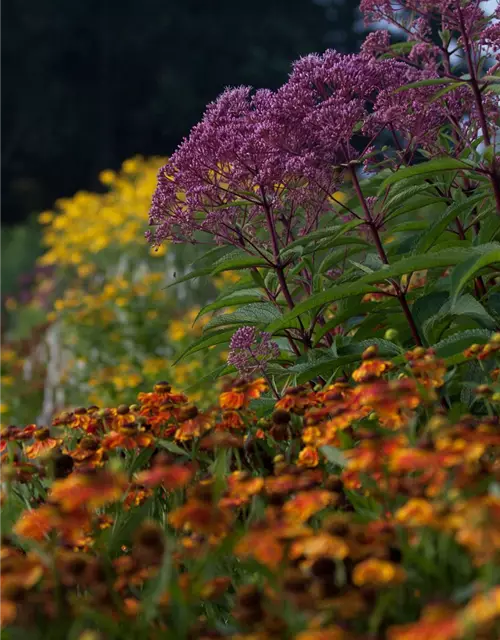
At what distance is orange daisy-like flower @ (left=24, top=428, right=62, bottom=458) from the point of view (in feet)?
5.70

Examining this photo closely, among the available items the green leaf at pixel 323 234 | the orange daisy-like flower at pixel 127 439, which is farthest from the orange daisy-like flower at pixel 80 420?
the green leaf at pixel 323 234

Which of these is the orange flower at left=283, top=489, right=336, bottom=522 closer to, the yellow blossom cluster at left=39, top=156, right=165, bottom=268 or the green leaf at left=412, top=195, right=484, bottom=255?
the green leaf at left=412, top=195, right=484, bottom=255

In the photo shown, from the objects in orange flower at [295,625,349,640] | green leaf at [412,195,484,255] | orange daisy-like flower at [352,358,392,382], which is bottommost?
orange flower at [295,625,349,640]

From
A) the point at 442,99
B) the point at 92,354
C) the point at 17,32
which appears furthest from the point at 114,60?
the point at 442,99

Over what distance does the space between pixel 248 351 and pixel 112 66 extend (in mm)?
19952

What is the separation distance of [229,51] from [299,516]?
20.7 meters

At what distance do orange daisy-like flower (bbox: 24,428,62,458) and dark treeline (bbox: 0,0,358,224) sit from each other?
1880cm

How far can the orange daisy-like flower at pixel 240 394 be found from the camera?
1647 millimetres

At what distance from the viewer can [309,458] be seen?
1.49 metres

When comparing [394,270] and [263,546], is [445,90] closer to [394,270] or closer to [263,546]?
[394,270]

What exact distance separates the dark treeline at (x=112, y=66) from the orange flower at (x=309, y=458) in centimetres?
1911

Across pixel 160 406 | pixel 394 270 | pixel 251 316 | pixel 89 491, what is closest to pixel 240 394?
pixel 160 406

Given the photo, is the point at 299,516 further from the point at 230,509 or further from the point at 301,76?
the point at 301,76

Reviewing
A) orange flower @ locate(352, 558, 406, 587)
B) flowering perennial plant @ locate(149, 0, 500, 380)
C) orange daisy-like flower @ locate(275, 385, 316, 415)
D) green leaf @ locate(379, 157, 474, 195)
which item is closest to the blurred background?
flowering perennial plant @ locate(149, 0, 500, 380)
